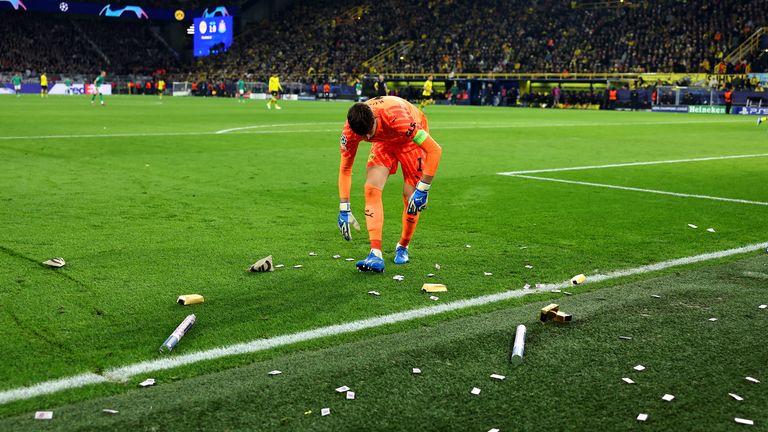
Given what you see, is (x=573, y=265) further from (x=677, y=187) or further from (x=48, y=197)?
(x=48, y=197)

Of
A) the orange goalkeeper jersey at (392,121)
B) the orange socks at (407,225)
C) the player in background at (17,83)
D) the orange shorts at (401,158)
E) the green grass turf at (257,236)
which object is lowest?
the green grass turf at (257,236)

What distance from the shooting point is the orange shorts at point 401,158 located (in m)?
6.33

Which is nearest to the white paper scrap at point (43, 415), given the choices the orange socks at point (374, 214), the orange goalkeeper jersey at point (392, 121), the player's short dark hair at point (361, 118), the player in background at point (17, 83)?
the player's short dark hair at point (361, 118)

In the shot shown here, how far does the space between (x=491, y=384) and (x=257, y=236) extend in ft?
13.6

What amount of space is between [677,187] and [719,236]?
3.94m

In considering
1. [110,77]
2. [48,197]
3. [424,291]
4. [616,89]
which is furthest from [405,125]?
[110,77]

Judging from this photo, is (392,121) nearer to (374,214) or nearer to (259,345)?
(374,214)

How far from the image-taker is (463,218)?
8.71 meters

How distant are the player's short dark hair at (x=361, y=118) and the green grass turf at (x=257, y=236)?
1.15 meters

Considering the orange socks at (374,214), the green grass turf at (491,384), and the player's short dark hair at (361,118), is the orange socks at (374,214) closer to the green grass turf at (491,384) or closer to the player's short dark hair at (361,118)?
the player's short dark hair at (361,118)

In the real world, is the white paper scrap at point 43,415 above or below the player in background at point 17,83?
below

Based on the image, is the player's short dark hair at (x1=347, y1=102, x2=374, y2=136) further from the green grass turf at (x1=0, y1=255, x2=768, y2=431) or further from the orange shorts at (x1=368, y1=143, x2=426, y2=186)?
the green grass turf at (x1=0, y1=255, x2=768, y2=431)

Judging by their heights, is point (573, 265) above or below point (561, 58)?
below

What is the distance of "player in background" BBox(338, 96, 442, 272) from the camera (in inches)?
228
